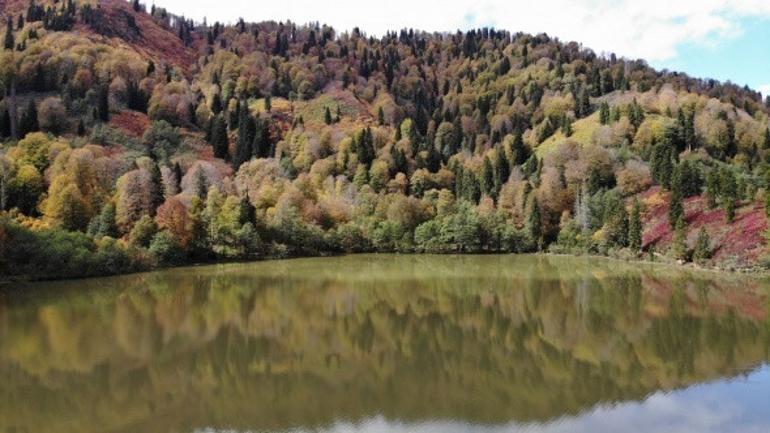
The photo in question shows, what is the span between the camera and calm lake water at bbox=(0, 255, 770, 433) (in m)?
16.9

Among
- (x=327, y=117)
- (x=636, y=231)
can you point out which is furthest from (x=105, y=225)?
(x=327, y=117)

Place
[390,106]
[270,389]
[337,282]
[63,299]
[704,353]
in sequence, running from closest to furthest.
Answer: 1. [270,389]
2. [704,353]
3. [63,299]
4. [337,282]
5. [390,106]

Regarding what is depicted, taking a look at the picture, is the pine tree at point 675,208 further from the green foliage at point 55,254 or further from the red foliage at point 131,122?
the red foliage at point 131,122

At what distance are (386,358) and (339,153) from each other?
75884 millimetres

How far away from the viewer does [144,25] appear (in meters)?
158

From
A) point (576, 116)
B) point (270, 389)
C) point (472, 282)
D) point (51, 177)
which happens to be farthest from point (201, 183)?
point (576, 116)

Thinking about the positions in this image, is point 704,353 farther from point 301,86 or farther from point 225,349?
point 301,86

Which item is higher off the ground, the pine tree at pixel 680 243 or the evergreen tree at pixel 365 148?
the evergreen tree at pixel 365 148

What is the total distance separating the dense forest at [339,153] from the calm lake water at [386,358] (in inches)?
591

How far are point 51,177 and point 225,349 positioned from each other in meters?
49.6

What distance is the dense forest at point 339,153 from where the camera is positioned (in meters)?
56.0

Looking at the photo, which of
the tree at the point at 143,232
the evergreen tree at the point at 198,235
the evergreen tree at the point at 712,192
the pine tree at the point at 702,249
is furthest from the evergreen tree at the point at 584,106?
the tree at the point at 143,232

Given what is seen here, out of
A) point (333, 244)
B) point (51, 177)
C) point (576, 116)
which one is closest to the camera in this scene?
point (51, 177)

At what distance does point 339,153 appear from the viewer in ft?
319
